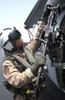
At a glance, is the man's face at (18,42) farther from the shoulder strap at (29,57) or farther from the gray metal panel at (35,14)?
the gray metal panel at (35,14)

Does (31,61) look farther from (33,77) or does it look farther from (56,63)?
(56,63)

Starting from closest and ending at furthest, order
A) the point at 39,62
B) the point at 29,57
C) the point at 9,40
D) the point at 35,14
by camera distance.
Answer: the point at 39,62, the point at 9,40, the point at 29,57, the point at 35,14

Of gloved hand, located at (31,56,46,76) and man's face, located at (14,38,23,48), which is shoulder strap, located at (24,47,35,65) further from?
gloved hand, located at (31,56,46,76)

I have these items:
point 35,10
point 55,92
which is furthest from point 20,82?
point 35,10

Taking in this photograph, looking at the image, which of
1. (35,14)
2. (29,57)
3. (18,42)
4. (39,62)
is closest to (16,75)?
(39,62)

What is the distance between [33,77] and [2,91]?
144 inches

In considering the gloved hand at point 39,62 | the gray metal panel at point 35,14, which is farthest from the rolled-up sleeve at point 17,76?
the gray metal panel at point 35,14

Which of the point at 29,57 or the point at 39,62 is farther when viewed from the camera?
the point at 29,57

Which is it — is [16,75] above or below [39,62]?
below

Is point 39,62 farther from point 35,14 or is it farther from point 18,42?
point 35,14

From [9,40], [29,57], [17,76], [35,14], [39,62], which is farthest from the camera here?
[35,14]

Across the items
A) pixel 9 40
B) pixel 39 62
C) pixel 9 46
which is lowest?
pixel 39 62

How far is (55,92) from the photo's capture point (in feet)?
15.4

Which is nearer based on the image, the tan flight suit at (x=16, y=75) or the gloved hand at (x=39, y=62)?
the gloved hand at (x=39, y=62)
